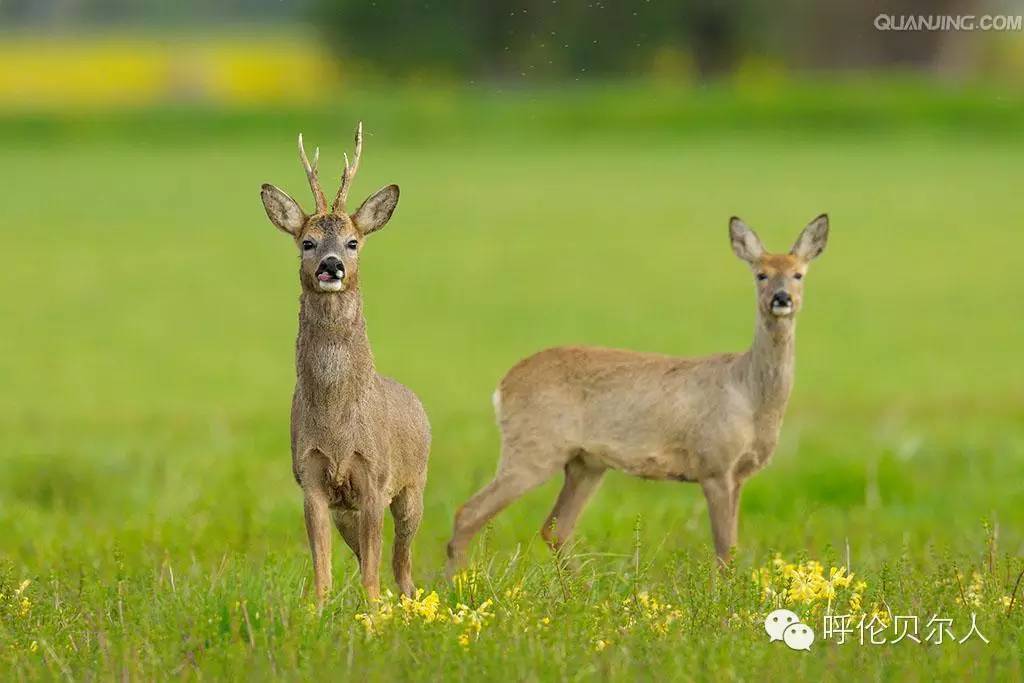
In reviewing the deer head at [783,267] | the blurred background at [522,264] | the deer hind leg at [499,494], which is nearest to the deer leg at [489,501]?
the deer hind leg at [499,494]

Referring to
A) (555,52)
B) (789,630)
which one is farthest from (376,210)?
(555,52)

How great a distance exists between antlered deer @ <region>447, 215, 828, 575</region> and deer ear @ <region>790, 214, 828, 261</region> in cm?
19

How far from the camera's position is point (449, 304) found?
922 inches

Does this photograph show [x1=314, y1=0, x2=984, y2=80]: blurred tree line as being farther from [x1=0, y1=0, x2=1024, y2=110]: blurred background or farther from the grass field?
the grass field

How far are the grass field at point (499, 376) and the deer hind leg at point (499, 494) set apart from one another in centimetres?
23

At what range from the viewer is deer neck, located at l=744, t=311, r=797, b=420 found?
8156 mm

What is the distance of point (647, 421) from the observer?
8.33 metres

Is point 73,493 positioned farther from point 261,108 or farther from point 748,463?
point 261,108

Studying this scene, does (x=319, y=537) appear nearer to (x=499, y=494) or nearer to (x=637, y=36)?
(x=499, y=494)

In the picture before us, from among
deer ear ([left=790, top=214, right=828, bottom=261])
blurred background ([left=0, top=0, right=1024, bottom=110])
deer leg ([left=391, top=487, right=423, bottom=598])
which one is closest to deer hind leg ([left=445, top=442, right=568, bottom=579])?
deer leg ([left=391, top=487, right=423, bottom=598])

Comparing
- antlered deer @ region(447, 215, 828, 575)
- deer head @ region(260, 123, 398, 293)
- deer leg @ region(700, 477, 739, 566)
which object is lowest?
deer leg @ region(700, 477, 739, 566)

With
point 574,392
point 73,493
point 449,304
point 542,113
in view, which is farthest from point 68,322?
point 542,113

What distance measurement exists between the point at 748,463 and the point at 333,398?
2398mm

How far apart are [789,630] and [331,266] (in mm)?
1867
